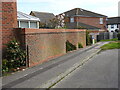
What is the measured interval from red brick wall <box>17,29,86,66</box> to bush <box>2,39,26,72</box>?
1.81 ft

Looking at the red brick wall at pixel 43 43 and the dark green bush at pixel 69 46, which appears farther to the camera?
the dark green bush at pixel 69 46

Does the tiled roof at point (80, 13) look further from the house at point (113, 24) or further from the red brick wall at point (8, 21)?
the red brick wall at point (8, 21)

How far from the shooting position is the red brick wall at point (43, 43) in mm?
9250

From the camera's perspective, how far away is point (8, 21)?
8.59 meters

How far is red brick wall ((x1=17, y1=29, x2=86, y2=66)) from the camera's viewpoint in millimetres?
9250

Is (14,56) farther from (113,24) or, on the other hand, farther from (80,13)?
(113,24)

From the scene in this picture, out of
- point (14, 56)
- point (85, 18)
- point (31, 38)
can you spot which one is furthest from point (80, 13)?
point (14, 56)

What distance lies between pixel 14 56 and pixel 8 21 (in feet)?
5.24

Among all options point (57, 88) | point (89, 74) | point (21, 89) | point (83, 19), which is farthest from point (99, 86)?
point (83, 19)

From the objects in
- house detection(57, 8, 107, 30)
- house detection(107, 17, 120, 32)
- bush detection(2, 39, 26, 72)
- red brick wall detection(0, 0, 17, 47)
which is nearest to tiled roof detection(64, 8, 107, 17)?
house detection(57, 8, 107, 30)

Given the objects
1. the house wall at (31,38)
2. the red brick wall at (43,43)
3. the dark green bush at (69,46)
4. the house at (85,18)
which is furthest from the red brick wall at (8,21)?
the house at (85,18)

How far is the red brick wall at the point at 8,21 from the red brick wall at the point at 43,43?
1.77ft

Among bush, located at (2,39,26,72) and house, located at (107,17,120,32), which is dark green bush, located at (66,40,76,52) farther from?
house, located at (107,17,120,32)

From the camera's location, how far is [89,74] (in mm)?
8266
